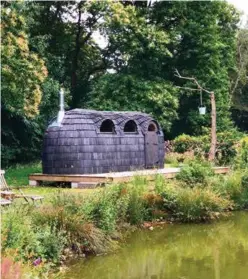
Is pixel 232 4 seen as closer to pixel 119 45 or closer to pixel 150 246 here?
pixel 119 45

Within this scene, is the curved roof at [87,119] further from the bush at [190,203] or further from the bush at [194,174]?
the bush at [190,203]

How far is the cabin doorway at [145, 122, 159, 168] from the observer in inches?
650

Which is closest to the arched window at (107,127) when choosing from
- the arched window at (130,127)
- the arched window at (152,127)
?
the arched window at (130,127)

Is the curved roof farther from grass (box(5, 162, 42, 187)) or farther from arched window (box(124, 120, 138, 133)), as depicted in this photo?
grass (box(5, 162, 42, 187))

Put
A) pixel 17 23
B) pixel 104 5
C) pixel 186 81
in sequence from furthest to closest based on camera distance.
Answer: pixel 186 81
pixel 104 5
pixel 17 23

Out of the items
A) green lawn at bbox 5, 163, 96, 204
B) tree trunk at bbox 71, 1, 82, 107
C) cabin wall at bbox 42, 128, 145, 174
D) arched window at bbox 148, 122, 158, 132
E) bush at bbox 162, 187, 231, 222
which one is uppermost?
tree trunk at bbox 71, 1, 82, 107

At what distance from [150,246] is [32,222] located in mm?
2546

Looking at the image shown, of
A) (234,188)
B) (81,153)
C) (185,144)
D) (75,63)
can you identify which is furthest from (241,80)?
(234,188)

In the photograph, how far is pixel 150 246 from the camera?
9281 millimetres

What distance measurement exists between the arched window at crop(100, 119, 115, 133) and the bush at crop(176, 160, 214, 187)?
3.11 metres

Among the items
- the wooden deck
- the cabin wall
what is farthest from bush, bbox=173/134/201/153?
the wooden deck

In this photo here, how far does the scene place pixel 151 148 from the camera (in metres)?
16.7

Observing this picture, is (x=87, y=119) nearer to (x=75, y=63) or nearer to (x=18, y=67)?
(x=18, y=67)

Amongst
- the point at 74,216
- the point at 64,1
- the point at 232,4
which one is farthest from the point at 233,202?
the point at 232,4
